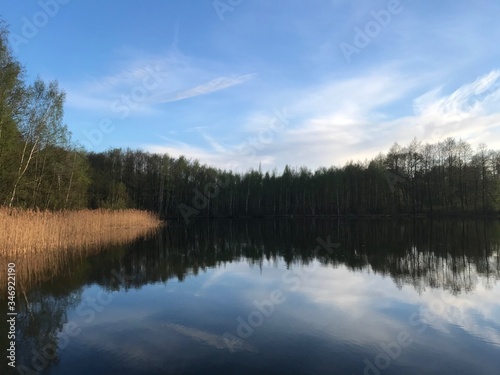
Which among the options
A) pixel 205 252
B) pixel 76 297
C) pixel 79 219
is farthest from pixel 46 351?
pixel 79 219

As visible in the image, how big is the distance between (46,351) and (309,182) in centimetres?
7051

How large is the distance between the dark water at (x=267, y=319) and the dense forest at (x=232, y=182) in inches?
534

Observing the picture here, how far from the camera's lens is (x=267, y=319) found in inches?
313

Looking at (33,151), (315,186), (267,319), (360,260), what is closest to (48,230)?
(33,151)

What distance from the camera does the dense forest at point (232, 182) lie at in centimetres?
2458

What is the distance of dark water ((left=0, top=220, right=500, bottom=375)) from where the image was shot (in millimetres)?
5715

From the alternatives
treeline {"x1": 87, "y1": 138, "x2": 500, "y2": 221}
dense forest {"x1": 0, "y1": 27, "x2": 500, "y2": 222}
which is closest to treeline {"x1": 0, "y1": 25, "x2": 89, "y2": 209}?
dense forest {"x1": 0, "y1": 27, "x2": 500, "y2": 222}

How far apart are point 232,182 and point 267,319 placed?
69.9 metres

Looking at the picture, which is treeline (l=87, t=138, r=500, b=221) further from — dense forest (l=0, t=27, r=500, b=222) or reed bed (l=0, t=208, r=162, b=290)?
reed bed (l=0, t=208, r=162, b=290)

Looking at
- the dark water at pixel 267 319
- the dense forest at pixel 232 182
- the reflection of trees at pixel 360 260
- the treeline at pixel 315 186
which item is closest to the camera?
the dark water at pixel 267 319

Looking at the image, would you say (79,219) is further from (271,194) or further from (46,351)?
(271,194)

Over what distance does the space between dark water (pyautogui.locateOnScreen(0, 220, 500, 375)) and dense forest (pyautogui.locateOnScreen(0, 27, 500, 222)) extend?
44.5ft

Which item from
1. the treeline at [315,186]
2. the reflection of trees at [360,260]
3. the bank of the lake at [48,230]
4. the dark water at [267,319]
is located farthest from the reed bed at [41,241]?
the treeline at [315,186]

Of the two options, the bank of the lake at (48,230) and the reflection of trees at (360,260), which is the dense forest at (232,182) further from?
the reflection of trees at (360,260)
